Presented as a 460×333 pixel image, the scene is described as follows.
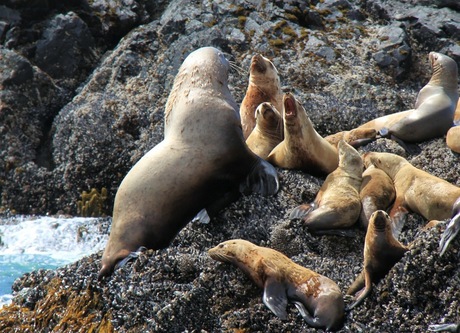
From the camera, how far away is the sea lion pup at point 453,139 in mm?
7305

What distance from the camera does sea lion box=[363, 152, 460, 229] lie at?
19.2 ft

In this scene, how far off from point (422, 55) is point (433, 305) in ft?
24.1

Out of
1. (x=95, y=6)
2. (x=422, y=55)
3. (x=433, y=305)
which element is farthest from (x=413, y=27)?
(x=433, y=305)

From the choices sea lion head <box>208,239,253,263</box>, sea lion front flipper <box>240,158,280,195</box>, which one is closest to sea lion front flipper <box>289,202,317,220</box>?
sea lion front flipper <box>240,158,280,195</box>

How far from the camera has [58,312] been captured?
5.67 meters

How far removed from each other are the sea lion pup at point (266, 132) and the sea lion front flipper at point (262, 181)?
3.20ft

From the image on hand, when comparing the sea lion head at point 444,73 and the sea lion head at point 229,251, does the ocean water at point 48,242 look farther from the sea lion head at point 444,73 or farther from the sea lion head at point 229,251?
the sea lion head at point 444,73

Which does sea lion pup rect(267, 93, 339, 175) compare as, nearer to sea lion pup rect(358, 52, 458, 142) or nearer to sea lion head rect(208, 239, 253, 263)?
sea lion pup rect(358, 52, 458, 142)

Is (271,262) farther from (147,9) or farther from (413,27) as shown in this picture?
(147,9)

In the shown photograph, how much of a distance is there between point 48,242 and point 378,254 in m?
5.67

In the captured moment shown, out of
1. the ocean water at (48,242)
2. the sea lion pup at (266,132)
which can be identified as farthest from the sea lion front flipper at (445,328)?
the ocean water at (48,242)

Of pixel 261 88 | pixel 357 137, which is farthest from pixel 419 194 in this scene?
pixel 261 88

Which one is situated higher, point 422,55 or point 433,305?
point 433,305

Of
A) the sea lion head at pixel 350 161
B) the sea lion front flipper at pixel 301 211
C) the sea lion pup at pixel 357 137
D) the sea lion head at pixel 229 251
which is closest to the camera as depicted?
the sea lion head at pixel 229 251
